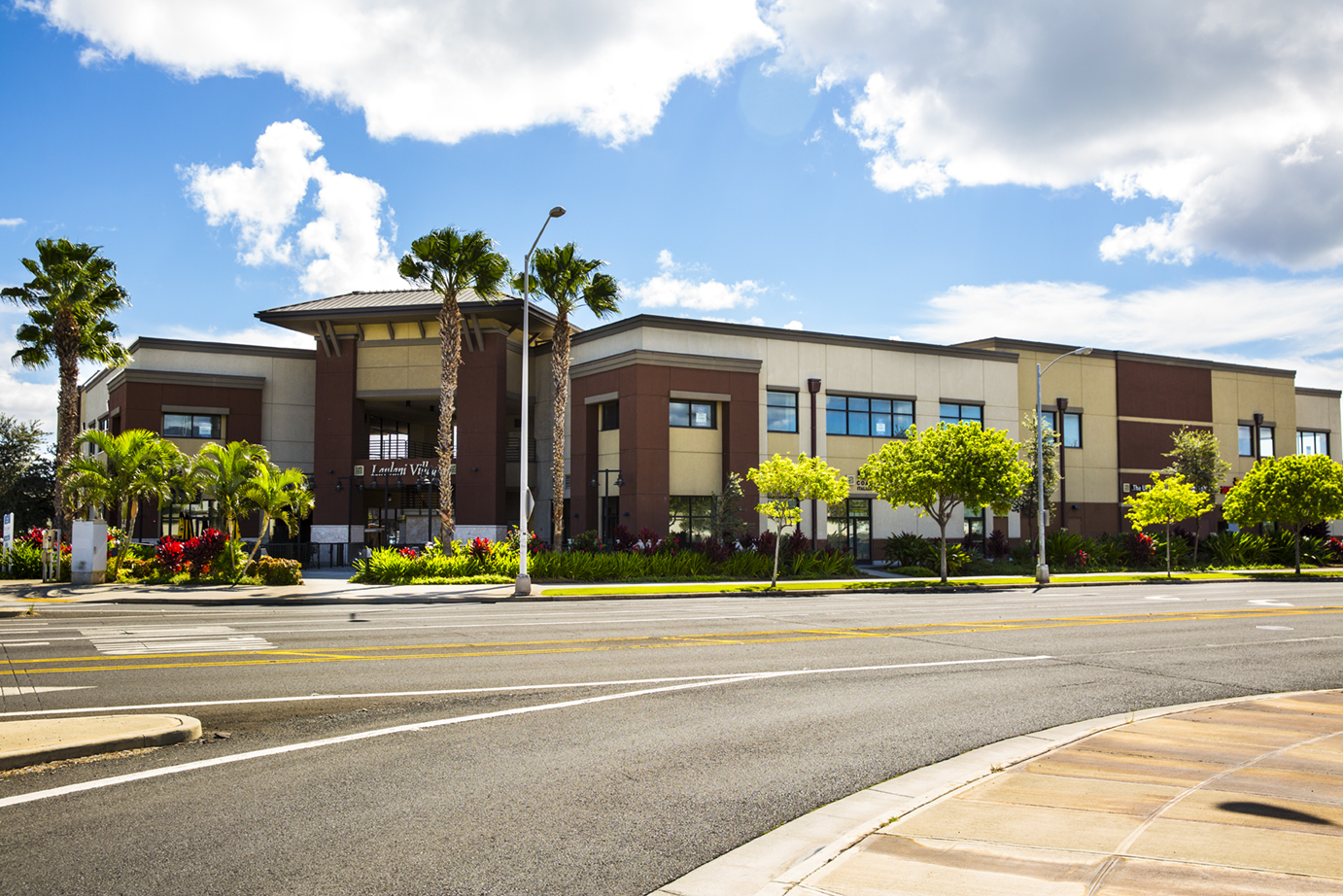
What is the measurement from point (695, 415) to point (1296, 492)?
89.5 feet

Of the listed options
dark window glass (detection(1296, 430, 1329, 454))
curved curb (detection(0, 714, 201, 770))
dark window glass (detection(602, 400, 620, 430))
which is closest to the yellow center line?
curved curb (detection(0, 714, 201, 770))

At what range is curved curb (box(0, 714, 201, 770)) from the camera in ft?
23.3

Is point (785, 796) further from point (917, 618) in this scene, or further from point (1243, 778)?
point (917, 618)

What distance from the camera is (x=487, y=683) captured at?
10.9 meters

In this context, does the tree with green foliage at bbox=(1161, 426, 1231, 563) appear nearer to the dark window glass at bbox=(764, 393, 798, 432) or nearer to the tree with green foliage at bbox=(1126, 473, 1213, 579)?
the tree with green foliage at bbox=(1126, 473, 1213, 579)

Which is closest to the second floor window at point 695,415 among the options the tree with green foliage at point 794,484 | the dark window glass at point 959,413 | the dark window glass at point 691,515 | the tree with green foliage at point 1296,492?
the dark window glass at point 691,515

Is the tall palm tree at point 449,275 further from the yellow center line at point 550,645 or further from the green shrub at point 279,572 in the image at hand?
the yellow center line at point 550,645

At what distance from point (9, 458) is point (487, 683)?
5459cm

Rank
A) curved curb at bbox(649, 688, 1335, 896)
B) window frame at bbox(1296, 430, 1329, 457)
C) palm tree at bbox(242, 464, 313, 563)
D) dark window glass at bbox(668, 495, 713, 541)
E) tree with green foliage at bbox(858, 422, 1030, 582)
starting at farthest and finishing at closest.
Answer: window frame at bbox(1296, 430, 1329, 457), dark window glass at bbox(668, 495, 713, 541), tree with green foliage at bbox(858, 422, 1030, 582), palm tree at bbox(242, 464, 313, 563), curved curb at bbox(649, 688, 1335, 896)

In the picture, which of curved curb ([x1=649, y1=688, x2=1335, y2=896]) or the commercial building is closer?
curved curb ([x1=649, y1=688, x2=1335, y2=896])

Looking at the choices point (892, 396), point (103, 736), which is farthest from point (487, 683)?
point (892, 396)

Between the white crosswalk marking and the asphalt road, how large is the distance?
0.11 m

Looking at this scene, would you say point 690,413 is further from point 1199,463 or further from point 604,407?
point 1199,463

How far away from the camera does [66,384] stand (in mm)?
32719
